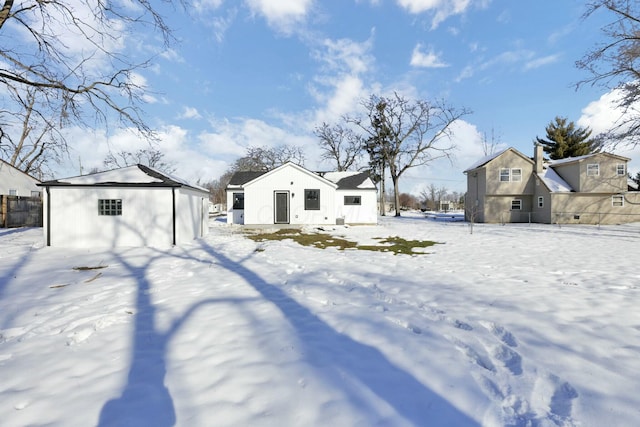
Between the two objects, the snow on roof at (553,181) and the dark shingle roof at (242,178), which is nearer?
the snow on roof at (553,181)

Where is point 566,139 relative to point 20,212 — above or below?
above

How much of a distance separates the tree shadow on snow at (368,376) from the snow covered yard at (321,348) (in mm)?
16

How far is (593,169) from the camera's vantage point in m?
22.0

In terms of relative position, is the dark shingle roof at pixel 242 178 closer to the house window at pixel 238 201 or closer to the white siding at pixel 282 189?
the house window at pixel 238 201

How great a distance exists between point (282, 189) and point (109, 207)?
10.4 meters

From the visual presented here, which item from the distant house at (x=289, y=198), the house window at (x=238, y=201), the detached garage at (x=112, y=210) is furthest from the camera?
the house window at (x=238, y=201)

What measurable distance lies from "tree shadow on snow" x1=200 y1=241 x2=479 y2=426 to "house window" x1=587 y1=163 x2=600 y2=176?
91.4 feet

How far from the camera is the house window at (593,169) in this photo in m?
22.0

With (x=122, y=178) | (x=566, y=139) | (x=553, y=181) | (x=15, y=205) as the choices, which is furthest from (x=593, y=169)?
(x=15, y=205)

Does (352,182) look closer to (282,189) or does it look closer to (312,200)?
(312,200)

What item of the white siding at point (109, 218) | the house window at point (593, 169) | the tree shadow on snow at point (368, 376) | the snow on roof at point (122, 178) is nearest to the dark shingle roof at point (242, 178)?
the snow on roof at point (122, 178)

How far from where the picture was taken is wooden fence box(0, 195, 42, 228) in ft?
53.2

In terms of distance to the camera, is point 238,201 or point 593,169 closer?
point 238,201

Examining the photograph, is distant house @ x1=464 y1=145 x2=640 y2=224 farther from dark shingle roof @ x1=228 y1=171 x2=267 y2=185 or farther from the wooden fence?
the wooden fence
